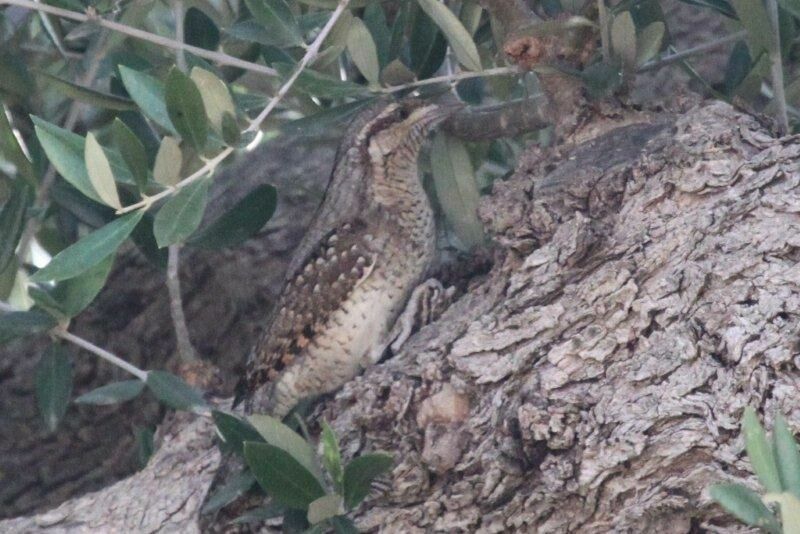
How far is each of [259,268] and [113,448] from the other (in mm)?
905

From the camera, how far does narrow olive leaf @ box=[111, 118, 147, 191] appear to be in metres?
2.71

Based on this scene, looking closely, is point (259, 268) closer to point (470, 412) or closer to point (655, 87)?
point (655, 87)

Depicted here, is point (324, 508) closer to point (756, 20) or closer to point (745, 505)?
point (745, 505)

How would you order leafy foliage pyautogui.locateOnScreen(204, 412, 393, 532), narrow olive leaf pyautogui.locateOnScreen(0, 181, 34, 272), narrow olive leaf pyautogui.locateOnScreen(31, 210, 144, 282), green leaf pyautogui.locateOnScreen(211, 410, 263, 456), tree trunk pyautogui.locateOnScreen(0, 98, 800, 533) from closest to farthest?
tree trunk pyautogui.locateOnScreen(0, 98, 800, 533) → leafy foliage pyautogui.locateOnScreen(204, 412, 393, 532) → narrow olive leaf pyautogui.locateOnScreen(31, 210, 144, 282) → green leaf pyautogui.locateOnScreen(211, 410, 263, 456) → narrow olive leaf pyautogui.locateOnScreen(0, 181, 34, 272)

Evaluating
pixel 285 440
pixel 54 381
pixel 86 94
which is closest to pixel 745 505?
pixel 285 440

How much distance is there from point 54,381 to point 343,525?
1378mm

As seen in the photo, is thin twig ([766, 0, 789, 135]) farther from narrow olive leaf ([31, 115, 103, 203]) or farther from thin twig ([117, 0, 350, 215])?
narrow olive leaf ([31, 115, 103, 203])

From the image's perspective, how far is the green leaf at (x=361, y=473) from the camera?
244cm

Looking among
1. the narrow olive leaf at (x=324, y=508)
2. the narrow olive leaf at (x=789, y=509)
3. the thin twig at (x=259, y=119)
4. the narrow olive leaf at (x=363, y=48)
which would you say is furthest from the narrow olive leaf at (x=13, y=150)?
the narrow olive leaf at (x=789, y=509)

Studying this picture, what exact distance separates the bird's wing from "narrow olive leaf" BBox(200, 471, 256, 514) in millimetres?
646

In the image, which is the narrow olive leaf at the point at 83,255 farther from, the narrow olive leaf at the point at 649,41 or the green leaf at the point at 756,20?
the green leaf at the point at 756,20

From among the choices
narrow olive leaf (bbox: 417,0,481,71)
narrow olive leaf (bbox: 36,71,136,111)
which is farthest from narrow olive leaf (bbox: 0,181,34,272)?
narrow olive leaf (bbox: 417,0,481,71)

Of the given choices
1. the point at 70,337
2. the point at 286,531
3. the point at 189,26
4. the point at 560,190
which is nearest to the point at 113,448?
the point at 70,337

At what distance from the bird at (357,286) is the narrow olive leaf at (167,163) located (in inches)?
33.5
